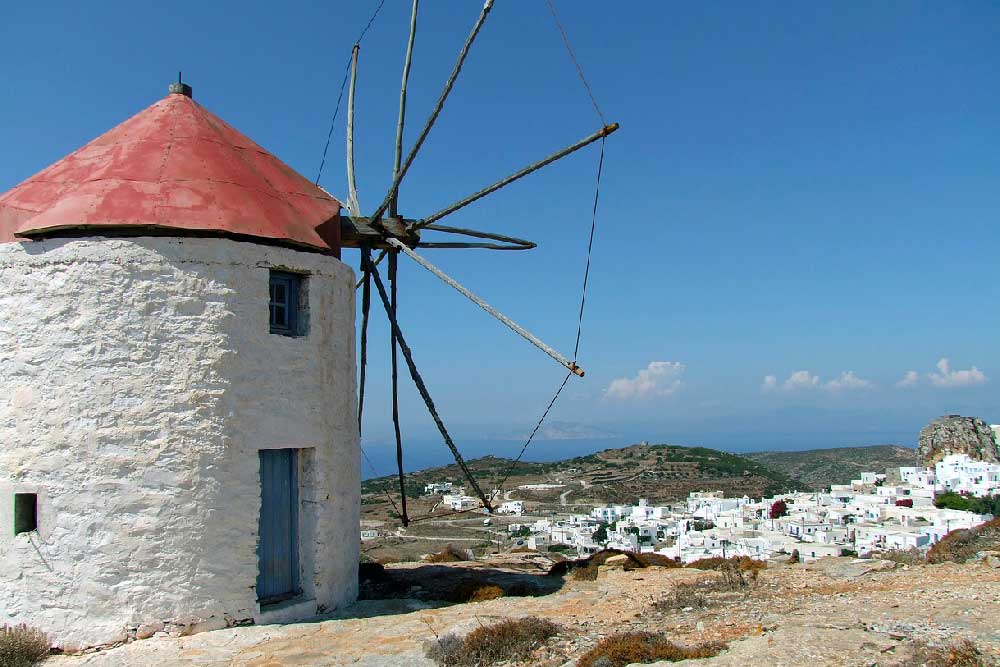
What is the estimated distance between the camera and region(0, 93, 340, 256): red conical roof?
26.8ft

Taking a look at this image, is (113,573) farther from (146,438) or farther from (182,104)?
(182,104)

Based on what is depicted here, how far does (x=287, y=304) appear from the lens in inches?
360

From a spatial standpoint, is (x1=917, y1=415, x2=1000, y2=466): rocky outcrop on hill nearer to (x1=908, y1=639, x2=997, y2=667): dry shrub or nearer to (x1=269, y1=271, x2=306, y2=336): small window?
(x1=908, y1=639, x2=997, y2=667): dry shrub

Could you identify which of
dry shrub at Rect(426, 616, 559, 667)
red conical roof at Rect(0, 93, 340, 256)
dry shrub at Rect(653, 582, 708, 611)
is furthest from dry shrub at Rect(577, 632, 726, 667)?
red conical roof at Rect(0, 93, 340, 256)

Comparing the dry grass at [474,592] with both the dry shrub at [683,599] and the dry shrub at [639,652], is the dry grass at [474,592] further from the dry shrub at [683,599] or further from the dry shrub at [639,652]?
the dry shrub at [639,652]

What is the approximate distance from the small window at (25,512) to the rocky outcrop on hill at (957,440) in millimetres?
74077

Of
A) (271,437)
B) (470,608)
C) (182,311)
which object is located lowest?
(470,608)

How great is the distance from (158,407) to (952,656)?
764 centimetres

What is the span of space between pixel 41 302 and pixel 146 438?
191 centimetres

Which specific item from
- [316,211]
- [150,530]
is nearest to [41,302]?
[150,530]

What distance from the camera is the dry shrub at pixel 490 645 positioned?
694 centimetres

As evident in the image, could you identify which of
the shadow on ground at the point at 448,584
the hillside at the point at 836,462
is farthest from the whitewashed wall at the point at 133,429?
the hillside at the point at 836,462

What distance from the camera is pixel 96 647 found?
7.46m

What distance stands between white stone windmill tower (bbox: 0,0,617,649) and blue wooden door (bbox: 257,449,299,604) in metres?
0.02
